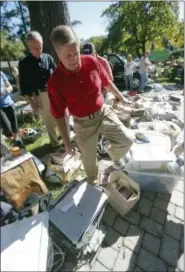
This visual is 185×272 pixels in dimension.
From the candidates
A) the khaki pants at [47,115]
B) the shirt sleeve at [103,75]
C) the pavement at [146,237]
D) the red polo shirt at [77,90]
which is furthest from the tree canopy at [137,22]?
the pavement at [146,237]

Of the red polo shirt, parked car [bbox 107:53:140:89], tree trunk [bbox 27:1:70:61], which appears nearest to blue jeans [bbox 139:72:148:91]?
parked car [bbox 107:53:140:89]

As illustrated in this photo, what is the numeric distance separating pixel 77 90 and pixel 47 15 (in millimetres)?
2547

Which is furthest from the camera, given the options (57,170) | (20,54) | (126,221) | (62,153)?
(20,54)


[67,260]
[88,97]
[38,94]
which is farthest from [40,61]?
[67,260]

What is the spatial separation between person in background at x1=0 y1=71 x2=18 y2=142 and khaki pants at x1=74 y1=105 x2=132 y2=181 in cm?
177

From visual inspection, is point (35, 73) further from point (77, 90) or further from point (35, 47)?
point (77, 90)

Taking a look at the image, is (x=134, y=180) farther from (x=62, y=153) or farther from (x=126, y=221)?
(x=62, y=153)

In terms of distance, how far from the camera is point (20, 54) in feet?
70.3

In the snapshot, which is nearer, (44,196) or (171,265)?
(171,265)

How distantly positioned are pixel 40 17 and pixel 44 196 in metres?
3.24

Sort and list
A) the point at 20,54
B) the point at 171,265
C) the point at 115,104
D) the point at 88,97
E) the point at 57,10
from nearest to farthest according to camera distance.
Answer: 1. the point at 171,265
2. the point at 88,97
3. the point at 57,10
4. the point at 115,104
5. the point at 20,54

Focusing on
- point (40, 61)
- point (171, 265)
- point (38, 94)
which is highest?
point (40, 61)

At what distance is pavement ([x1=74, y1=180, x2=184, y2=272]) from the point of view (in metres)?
1.85

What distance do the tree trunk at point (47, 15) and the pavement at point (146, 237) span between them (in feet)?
10.3
